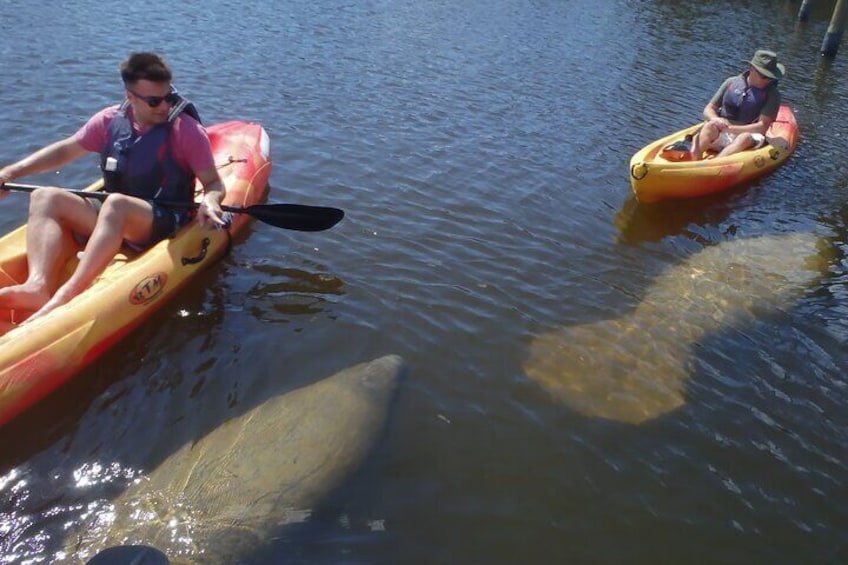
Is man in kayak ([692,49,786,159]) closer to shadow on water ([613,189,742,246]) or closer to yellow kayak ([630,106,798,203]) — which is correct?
yellow kayak ([630,106,798,203])

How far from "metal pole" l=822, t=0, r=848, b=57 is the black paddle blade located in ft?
53.0

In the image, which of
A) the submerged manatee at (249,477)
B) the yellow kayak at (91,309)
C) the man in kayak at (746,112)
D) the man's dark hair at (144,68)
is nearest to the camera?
the submerged manatee at (249,477)

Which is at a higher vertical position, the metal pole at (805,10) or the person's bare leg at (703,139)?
the person's bare leg at (703,139)

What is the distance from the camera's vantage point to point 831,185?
8.99 m

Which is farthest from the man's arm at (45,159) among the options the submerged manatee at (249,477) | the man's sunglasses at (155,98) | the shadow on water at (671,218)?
the shadow on water at (671,218)

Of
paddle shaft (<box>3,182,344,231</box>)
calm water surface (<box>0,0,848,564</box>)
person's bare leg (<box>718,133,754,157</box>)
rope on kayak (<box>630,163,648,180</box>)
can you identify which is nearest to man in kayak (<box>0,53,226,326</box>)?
paddle shaft (<box>3,182,344,231</box>)

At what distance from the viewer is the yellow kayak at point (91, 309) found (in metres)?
3.80

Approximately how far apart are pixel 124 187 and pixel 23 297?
1094mm

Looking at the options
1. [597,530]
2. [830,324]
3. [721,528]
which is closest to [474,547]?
[597,530]

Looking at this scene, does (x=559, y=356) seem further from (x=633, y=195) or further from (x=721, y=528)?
(x=633, y=195)

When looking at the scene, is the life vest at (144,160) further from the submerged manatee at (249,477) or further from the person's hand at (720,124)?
the person's hand at (720,124)

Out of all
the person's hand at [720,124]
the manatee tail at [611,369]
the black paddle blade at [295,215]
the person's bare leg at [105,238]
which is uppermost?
the person's bare leg at [105,238]

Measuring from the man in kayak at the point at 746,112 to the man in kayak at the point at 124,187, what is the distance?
6170 millimetres

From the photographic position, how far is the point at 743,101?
8.61 meters
